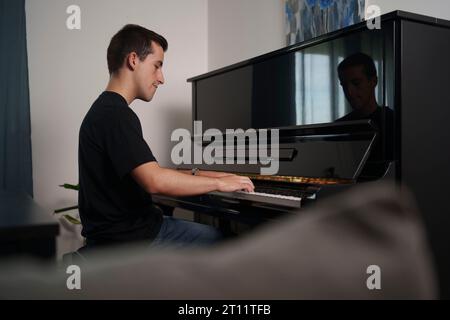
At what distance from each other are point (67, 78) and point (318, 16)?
197cm

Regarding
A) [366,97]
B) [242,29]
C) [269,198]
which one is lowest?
[269,198]

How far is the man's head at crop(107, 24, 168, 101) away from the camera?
1793mm

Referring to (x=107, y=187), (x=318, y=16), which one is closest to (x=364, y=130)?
(x=107, y=187)

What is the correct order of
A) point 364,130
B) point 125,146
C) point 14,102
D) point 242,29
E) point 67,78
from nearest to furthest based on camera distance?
point 125,146 < point 364,130 < point 14,102 < point 67,78 < point 242,29

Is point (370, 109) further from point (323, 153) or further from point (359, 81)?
point (323, 153)

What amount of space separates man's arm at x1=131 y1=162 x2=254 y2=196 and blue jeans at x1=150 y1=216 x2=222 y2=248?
241 mm

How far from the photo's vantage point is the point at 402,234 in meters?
0.26

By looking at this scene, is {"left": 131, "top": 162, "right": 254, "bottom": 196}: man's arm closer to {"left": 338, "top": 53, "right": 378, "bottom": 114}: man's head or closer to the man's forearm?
the man's forearm

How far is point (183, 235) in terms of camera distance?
1.80 meters

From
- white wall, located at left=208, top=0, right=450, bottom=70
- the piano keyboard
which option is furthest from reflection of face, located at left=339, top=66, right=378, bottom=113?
white wall, located at left=208, top=0, right=450, bottom=70

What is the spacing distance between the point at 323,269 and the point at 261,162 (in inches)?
76.8

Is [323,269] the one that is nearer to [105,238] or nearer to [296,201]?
[296,201]

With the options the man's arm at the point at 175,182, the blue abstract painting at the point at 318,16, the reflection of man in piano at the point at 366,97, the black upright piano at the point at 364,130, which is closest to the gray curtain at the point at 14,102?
the black upright piano at the point at 364,130
